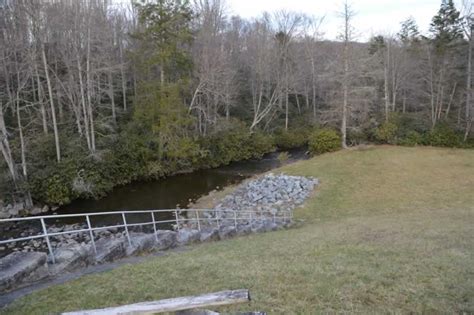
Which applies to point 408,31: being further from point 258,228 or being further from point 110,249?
point 110,249

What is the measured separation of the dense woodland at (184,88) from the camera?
53.6 feet

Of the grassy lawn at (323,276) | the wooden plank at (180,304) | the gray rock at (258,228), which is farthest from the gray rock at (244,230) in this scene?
the wooden plank at (180,304)

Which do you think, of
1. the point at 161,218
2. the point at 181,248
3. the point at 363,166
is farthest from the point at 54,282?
the point at 363,166

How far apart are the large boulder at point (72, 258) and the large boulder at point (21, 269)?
0.18 meters

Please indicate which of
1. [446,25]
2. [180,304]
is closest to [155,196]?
[180,304]

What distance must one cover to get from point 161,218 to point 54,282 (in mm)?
9895

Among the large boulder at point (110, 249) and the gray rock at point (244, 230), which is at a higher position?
the large boulder at point (110, 249)

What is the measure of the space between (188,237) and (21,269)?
4.01 metres

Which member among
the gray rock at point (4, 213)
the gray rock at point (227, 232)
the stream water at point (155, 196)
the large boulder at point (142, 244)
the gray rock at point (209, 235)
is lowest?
the stream water at point (155, 196)

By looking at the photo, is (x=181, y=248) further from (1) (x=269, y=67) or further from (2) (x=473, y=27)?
(2) (x=473, y=27)

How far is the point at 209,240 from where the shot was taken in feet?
28.2

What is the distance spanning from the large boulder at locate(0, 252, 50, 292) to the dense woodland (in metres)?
11.8

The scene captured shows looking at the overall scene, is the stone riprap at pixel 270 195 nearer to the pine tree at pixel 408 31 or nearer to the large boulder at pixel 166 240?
the large boulder at pixel 166 240

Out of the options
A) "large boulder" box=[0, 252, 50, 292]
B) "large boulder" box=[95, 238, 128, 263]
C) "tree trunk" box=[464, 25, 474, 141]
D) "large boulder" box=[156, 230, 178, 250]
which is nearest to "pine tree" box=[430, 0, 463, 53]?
"tree trunk" box=[464, 25, 474, 141]
